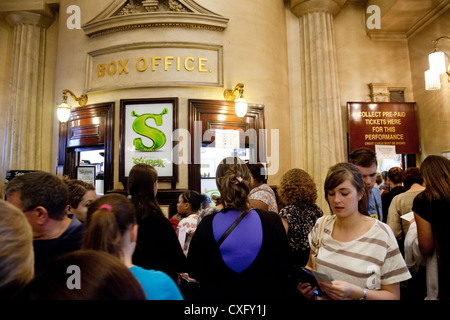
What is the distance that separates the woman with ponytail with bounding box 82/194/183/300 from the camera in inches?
40.6

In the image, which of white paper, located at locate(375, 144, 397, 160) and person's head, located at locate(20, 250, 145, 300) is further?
white paper, located at locate(375, 144, 397, 160)

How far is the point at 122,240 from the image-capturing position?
1150mm

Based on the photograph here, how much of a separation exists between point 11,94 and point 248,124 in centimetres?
572

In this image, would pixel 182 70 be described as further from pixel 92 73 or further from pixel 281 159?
pixel 281 159

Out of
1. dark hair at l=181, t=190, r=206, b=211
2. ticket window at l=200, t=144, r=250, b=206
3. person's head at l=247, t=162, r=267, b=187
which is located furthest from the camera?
ticket window at l=200, t=144, r=250, b=206

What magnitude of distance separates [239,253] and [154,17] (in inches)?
218

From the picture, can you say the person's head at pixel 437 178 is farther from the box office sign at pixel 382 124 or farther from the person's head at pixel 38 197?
the box office sign at pixel 382 124

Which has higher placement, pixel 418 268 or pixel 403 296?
pixel 418 268

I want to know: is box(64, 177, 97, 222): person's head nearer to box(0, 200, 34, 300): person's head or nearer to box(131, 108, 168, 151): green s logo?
box(0, 200, 34, 300): person's head

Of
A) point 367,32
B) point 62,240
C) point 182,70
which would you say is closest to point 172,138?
point 182,70

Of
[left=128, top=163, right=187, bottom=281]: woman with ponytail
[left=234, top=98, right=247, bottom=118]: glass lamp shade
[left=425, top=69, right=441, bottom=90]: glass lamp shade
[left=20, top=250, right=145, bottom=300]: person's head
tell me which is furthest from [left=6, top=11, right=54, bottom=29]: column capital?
[left=425, top=69, right=441, bottom=90]: glass lamp shade

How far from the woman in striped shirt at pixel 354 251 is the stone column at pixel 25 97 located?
7.07 m

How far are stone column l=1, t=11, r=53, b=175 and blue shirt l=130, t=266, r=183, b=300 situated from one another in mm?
6965

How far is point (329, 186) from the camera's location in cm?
169
